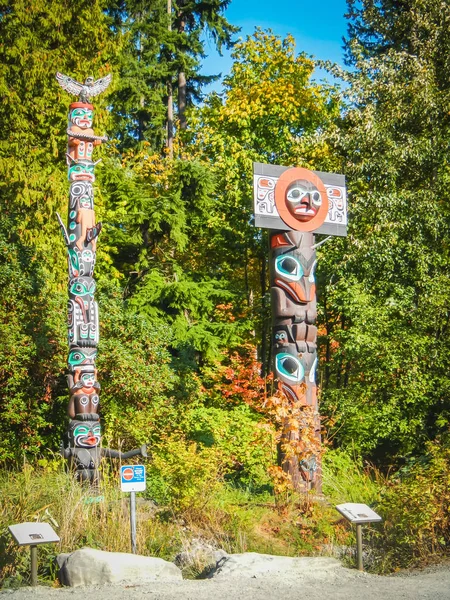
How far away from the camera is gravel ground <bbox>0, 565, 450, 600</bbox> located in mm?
6220

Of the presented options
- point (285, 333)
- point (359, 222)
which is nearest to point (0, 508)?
point (285, 333)

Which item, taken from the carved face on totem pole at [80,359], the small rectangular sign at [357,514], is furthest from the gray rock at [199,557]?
the carved face on totem pole at [80,359]

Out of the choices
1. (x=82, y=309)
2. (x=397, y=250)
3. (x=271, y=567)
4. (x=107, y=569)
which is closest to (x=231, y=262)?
(x=397, y=250)

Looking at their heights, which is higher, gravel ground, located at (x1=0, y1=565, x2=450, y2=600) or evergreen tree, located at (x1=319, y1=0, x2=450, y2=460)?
evergreen tree, located at (x1=319, y1=0, x2=450, y2=460)

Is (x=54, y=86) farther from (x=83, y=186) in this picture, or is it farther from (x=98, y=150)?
(x=83, y=186)

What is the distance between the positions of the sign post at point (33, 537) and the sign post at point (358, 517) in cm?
294

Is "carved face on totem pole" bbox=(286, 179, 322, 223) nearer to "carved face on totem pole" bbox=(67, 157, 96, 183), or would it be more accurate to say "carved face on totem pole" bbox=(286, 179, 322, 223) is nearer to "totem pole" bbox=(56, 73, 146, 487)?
"totem pole" bbox=(56, 73, 146, 487)

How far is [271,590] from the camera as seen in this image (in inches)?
255

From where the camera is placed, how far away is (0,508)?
8.26 meters

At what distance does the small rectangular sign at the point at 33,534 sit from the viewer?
663cm

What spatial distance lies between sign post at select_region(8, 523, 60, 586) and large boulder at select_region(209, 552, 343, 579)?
1.61 meters

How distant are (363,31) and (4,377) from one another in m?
16.5

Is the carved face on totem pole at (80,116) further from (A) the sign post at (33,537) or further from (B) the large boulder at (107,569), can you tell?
(B) the large boulder at (107,569)

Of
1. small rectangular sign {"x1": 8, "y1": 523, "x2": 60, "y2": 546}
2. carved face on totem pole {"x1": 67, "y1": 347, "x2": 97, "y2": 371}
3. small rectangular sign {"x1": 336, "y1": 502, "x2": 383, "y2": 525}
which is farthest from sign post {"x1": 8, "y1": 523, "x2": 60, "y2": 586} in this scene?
carved face on totem pole {"x1": 67, "y1": 347, "x2": 97, "y2": 371}
